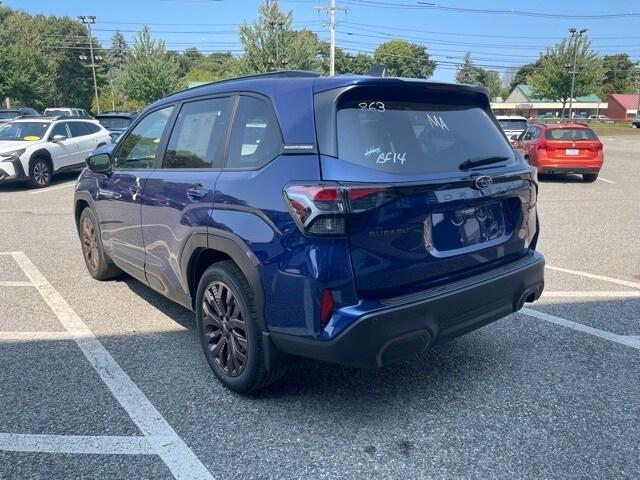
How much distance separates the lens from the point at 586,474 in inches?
102

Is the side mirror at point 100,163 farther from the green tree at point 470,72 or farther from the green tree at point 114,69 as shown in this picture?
the green tree at point 470,72

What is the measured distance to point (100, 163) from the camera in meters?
4.81

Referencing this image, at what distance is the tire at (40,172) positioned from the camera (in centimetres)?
1291

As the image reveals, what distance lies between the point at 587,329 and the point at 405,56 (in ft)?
343

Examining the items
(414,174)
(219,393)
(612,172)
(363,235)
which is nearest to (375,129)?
(414,174)

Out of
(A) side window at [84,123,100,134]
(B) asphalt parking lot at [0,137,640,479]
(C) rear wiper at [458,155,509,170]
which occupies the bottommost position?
(B) asphalt parking lot at [0,137,640,479]

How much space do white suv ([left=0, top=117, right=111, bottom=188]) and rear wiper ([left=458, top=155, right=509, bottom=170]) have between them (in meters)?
12.1

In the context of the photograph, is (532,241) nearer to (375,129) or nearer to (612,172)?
(375,129)

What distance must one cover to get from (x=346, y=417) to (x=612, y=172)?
54.5ft

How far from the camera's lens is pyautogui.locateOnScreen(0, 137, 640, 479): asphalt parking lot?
106 inches

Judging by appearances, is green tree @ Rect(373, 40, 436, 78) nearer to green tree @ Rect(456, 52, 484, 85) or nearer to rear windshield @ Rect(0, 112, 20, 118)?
green tree @ Rect(456, 52, 484, 85)

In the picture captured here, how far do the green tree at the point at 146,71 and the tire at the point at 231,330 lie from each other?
44.3 meters

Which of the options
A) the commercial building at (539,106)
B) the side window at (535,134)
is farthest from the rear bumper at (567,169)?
the commercial building at (539,106)

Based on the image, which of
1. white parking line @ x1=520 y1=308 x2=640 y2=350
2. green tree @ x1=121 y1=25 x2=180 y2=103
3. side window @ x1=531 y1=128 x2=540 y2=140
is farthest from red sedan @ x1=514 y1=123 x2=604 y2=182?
green tree @ x1=121 y1=25 x2=180 y2=103
